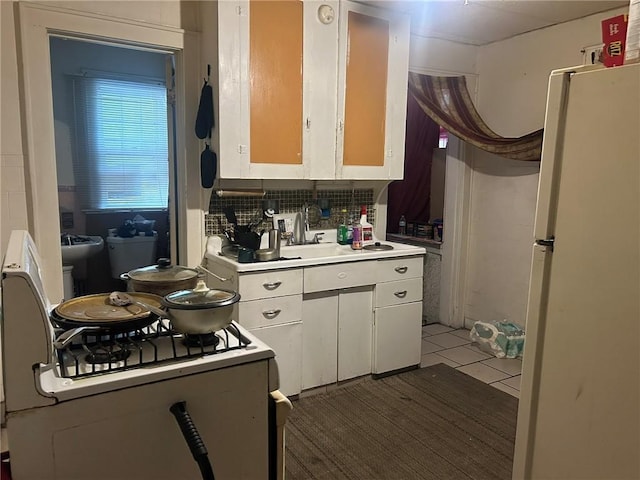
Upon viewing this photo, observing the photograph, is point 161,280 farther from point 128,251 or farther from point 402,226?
point 402,226

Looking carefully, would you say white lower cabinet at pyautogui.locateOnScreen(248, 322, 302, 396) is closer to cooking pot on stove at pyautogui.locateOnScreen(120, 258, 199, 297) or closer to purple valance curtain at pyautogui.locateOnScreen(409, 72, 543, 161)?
cooking pot on stove at pyautogui.locateOnScreen(120, 258, 199, 297)

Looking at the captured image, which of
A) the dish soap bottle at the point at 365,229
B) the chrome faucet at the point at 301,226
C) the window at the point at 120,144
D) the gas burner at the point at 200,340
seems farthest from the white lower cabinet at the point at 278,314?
the window at the point at 120,144

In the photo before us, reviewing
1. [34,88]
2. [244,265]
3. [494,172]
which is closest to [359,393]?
[244,265]

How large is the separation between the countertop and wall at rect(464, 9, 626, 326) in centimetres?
105

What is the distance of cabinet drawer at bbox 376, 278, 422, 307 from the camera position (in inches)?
123

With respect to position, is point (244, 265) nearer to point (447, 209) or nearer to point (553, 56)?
point (447, 209)

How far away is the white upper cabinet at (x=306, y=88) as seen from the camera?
2.70 meters

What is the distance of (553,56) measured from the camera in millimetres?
3475

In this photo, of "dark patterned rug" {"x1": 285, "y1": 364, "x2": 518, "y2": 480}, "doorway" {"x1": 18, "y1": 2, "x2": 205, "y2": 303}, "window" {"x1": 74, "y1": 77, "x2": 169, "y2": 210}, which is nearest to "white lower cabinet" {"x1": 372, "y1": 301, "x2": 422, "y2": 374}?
"dark patterned rug" {"x1": 285, "y1": 364, "x2": 518, "y2": 480}

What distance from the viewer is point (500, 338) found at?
365 centimetres

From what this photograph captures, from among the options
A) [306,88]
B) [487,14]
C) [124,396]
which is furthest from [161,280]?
[487,14]

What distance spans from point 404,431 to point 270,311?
0.97 meters

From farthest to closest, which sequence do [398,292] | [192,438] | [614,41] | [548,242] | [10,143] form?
[398,292] → [10,143] → [548,242] → [614,41] → [192,438]

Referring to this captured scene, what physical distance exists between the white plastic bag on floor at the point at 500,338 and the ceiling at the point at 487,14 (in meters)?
2.23
